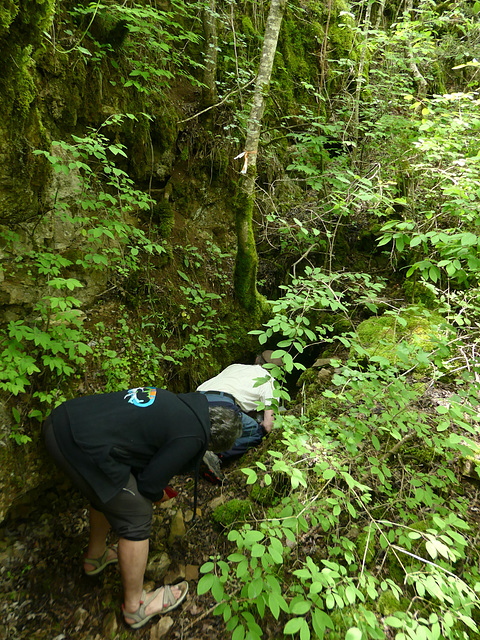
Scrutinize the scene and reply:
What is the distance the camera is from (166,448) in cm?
210

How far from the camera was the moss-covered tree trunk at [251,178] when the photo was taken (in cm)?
402

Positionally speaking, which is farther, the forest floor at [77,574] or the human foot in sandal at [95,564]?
the human foot in sandal at [95,564]

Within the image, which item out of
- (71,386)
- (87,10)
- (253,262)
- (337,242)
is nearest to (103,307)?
(71,386)

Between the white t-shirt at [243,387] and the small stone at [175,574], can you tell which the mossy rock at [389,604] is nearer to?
the small stone at [175,574]

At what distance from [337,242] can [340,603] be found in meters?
5.35

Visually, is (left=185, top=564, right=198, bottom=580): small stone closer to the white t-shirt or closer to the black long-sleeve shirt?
the black long-sleeve shirt

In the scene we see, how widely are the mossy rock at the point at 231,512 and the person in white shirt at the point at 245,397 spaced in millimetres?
642

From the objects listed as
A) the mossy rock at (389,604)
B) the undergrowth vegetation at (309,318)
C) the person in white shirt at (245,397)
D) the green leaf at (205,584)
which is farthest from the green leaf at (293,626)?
the person in white shirt at (245,397)

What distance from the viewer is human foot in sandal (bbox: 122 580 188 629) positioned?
2234 millimetres

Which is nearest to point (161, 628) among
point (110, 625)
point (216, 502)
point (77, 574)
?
point (110, 625)

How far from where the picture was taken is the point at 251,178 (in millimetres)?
4434

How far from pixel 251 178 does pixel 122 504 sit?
394 cm

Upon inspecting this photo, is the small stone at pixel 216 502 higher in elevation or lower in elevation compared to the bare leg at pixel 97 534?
lower

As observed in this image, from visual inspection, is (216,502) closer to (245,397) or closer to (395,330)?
(245,397)
